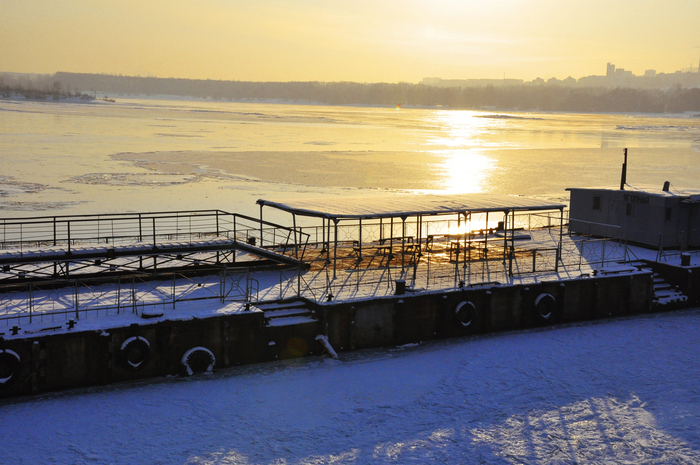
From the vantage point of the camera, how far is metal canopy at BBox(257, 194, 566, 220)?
2042cm

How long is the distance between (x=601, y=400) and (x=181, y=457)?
972 cm

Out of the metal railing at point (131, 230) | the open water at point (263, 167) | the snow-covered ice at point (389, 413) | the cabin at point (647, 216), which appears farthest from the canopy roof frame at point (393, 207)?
the open water at point (263, 167)

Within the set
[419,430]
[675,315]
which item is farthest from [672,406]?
[675,315]

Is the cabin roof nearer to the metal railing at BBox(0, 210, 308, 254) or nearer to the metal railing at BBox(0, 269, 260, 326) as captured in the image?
the metal railing at BBox(0, 210, 308, 254)

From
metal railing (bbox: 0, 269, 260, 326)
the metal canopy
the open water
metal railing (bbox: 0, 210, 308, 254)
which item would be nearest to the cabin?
the metal canopy

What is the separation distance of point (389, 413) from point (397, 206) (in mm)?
8342

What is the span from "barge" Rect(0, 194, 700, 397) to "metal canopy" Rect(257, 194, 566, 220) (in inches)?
2.8

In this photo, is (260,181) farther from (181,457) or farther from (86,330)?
(181,457)

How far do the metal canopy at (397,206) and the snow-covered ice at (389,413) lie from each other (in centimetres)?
417

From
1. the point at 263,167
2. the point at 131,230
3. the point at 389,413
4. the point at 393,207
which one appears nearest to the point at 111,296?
the point at 389,413

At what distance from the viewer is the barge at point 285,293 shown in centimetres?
1609

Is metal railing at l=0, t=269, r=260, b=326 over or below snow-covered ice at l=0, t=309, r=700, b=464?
over

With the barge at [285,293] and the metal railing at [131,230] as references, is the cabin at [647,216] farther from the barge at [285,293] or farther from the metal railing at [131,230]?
the metal railing at [131,230]

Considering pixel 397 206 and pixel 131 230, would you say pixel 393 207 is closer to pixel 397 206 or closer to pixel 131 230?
pixel 397 206
